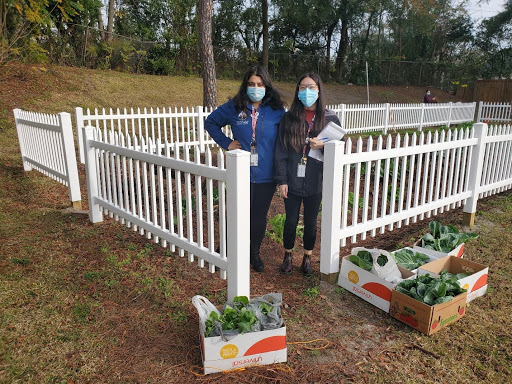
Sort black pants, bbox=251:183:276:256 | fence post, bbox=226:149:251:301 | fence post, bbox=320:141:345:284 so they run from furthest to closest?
black pants, bbox=251:183:276:256 → fence post, bbox=320:141:345:284 → fence post, bbox=226:149:251:301

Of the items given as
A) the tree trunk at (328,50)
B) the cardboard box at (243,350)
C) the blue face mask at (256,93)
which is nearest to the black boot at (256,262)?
the cardboard box at (243,350)

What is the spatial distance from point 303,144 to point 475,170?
10.0ft

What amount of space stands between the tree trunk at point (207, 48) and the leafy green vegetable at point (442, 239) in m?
6.80

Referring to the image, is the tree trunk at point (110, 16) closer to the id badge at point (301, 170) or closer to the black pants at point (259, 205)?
the black pants at point (259, 205)

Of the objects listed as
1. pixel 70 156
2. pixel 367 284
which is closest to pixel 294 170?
pixel 367 284

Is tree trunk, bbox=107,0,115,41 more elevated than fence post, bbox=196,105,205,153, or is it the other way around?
tree trunk, bbox=107,0,115,41

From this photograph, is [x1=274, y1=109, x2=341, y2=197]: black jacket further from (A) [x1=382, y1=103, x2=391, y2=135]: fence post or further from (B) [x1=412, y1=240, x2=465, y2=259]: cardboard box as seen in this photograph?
(A) [x1=382, y1=103, x2=391, y2=135]: fence post

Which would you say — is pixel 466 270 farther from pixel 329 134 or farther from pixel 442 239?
pixel 329 134

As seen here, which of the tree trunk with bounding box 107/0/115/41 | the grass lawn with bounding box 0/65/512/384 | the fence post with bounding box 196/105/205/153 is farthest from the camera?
the tree trunk with bounding box 107/0/115/41

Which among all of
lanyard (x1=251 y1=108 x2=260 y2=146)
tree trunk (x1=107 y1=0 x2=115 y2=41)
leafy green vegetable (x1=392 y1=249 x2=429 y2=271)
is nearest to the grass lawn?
leafy green vegetable (x1=392 y1=249 x2=429 y2=271)

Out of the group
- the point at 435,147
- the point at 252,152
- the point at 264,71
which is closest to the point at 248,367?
Answer: the point at 252,152

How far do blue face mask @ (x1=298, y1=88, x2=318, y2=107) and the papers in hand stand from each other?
0.86 ft

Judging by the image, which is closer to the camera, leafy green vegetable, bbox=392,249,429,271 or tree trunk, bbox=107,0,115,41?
leafy green vegetable, bbox=392,249,429,271

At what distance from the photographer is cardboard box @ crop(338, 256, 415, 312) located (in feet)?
10.4
